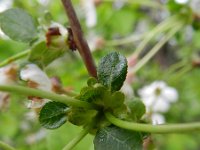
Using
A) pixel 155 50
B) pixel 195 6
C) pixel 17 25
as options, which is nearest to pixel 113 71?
pixel 17 25

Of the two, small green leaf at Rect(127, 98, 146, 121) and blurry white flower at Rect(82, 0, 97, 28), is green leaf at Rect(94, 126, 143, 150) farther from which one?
blurry white flower at Rect(82, 0, 97, 28)

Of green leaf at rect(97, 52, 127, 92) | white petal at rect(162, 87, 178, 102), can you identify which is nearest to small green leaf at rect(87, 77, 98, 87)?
green leaf at rect(97, 52, 127, 92)

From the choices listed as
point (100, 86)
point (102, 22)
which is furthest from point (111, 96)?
point (102, 22)

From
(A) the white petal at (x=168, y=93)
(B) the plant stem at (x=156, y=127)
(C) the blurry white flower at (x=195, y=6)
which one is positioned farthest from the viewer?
(A) the white petal at (x=168, y=93)

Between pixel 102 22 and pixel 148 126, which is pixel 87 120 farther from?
pixel 102 22

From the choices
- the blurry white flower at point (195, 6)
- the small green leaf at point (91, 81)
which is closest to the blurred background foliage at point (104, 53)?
the blurry white flower at point (195, 6)

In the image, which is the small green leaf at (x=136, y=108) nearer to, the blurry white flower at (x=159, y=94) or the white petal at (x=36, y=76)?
the white petal at (x=36, y=76)
